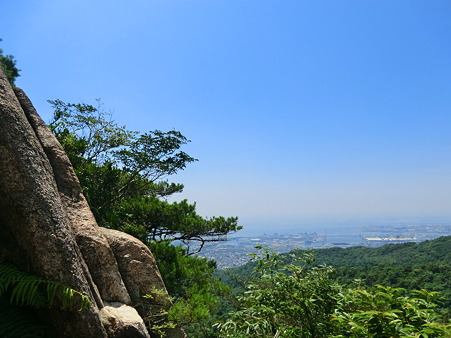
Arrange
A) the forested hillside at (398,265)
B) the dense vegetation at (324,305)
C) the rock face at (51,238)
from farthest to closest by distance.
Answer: the forested hillside at (398,265) < the rock face at (51,238) < the dense vegetation at (324,305)

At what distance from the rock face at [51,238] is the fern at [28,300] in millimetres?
105

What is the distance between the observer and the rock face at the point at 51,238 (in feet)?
9.39

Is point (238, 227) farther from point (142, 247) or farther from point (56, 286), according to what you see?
point (56, 286)

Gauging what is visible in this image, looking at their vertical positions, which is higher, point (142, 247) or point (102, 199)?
point (102, 199)

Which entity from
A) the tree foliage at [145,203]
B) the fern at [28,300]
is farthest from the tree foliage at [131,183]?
the fern at [28,300]

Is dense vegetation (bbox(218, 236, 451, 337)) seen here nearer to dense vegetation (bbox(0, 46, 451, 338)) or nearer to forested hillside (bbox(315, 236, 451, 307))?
dense vegetation (bbox(0, 46, 451, 338))

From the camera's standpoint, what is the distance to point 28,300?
262 cm

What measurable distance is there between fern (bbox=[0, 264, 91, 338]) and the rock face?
105 mm

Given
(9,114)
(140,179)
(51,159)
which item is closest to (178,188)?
(140,179)

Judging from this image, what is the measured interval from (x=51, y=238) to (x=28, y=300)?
597 millimetres

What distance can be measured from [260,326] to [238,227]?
799 centimetres

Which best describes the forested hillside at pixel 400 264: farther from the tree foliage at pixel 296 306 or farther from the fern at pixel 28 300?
the fern at pixel 28 300

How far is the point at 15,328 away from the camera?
2604 millimetres

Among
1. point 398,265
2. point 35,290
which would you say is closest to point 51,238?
point 35,290
